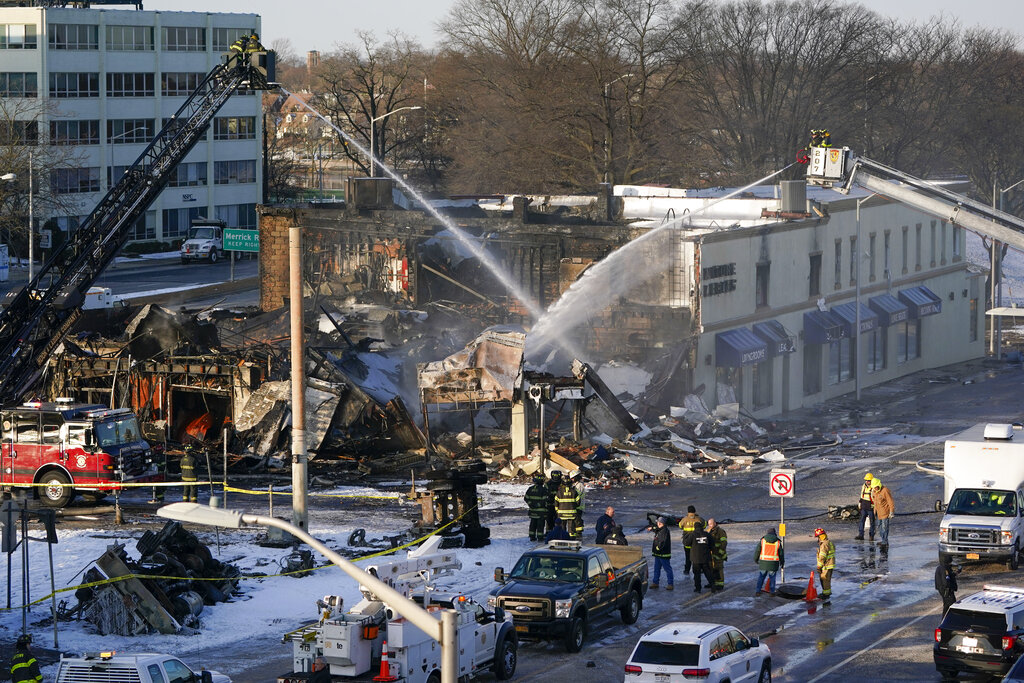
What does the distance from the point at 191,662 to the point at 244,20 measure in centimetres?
8264

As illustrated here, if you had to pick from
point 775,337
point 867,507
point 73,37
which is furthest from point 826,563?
point 73,37

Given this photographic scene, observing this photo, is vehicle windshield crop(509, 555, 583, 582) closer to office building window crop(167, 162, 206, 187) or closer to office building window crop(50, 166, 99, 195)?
office building window crop(50, 166, 99, 195)

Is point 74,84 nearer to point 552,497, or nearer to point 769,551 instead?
point 552,497

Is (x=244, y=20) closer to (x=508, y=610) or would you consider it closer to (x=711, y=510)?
(x=711, y=510)

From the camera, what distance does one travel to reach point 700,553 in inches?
1057

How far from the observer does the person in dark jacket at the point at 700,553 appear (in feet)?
88.1

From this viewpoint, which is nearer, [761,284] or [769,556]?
[769,556]

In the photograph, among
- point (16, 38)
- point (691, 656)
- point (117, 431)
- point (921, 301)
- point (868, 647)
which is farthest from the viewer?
point (16, 38)

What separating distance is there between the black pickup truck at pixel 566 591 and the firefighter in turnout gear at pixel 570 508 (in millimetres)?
3982

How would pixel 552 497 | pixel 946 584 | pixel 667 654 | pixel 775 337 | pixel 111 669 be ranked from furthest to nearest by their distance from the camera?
pixel 775 337, pixel 552 497, pixel 946 584, pixel 667 654, pixel 111 669

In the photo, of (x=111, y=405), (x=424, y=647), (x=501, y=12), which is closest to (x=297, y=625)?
(x=424, y=647)

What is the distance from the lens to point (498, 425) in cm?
4150

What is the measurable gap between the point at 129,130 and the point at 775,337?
54.4m

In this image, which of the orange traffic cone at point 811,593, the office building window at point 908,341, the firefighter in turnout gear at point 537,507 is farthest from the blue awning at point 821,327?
the orange traffic cone at point 811,593
